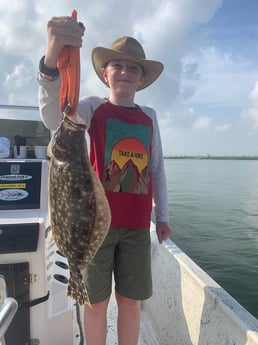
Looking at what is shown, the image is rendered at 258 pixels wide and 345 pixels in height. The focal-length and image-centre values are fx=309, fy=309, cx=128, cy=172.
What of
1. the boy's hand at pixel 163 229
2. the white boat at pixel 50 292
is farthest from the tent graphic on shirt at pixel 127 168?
the white boat at pixel 50 292

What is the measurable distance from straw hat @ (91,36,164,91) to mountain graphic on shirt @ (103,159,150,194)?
0.66 meters

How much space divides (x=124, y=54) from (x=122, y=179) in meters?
0.79

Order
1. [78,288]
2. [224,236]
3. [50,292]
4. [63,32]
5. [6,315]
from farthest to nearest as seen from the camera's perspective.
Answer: [224,236]
[50,292]
[78,288]
[63,32]
[6,315]

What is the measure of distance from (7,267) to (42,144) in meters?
2.88

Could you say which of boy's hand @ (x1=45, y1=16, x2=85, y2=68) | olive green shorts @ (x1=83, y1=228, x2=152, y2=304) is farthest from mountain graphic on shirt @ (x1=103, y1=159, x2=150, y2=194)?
boy's hand @ (x1=45, y1=16, x2=85, y2=68)

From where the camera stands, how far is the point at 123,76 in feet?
6.66

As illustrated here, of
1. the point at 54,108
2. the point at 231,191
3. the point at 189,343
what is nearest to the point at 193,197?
the point at 231,191

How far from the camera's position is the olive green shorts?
202cm

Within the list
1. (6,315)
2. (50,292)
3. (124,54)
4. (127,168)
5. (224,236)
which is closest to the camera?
(6,315)

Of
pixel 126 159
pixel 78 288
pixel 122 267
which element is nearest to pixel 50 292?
pixel 122 267

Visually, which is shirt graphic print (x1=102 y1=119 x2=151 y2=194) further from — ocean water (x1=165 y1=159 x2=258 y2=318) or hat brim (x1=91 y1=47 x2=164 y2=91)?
ocean water (x1=165 y1=159 x2=258 y2=318)

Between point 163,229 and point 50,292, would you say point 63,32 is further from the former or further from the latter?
point 50,292

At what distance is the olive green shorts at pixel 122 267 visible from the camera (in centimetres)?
202

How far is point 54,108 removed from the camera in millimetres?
1714
